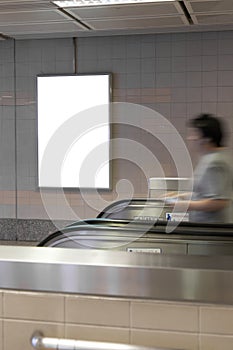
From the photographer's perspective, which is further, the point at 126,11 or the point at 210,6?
the point at 126,11

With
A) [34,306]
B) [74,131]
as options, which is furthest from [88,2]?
[34,306]

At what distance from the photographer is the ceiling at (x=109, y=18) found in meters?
4.91

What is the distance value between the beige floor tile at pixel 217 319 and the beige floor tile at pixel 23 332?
30 centimetres

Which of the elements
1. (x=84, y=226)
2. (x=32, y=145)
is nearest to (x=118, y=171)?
(x=32, y=145)

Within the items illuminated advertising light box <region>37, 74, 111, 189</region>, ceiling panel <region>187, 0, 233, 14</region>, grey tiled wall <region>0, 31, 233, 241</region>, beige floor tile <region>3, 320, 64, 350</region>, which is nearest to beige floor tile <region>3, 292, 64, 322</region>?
beige floor tile <region>3, 320, 64, 350</region>

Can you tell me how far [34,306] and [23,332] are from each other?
0.07 metres

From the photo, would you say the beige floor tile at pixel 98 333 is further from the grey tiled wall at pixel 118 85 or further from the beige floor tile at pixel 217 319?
the grey tiled wall at pixel 118 85

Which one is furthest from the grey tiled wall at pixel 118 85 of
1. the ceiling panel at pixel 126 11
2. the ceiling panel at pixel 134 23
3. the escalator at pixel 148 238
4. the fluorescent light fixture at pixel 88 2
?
the escalator at pixel 148 238

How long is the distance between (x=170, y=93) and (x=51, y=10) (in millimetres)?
1822

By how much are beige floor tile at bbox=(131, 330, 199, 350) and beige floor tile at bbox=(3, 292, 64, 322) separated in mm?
166

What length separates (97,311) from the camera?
1.06 metres

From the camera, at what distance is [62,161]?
655 centimetres

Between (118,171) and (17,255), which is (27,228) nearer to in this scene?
(118,171)

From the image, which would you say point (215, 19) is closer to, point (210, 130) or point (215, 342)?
point (210, 130)
